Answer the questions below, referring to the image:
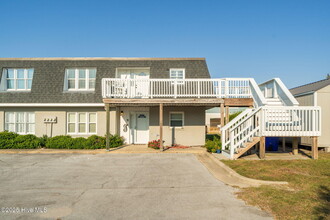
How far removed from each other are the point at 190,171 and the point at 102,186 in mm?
3224

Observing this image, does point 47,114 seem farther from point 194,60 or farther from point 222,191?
point 222,191

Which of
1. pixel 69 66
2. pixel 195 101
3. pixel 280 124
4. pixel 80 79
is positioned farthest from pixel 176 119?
pixel 69 66

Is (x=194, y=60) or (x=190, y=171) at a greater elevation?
(x=194, y=60)

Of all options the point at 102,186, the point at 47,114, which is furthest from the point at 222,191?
the point at 47,114

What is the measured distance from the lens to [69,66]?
16203mm

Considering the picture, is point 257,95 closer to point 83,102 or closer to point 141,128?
point 141,128

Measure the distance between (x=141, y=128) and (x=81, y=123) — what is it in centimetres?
390

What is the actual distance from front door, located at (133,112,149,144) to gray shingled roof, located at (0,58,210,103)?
2635mm

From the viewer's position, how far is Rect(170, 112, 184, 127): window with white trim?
1576cm

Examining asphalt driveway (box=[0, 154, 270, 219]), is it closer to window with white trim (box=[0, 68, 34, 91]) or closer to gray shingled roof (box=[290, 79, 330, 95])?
window with white trim (box=[0, 68, 34, 91])

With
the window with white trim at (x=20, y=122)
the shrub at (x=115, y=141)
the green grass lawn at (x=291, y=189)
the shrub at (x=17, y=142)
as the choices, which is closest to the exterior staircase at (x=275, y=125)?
the green grass lawn at (x=291, y=189)

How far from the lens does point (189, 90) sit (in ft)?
46.4

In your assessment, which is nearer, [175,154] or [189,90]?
[175,154]

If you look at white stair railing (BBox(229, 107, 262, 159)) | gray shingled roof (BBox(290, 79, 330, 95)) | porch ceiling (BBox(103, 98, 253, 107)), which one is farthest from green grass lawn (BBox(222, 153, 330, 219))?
gray shingled roof (BBox(290, 79, 330, 95))
